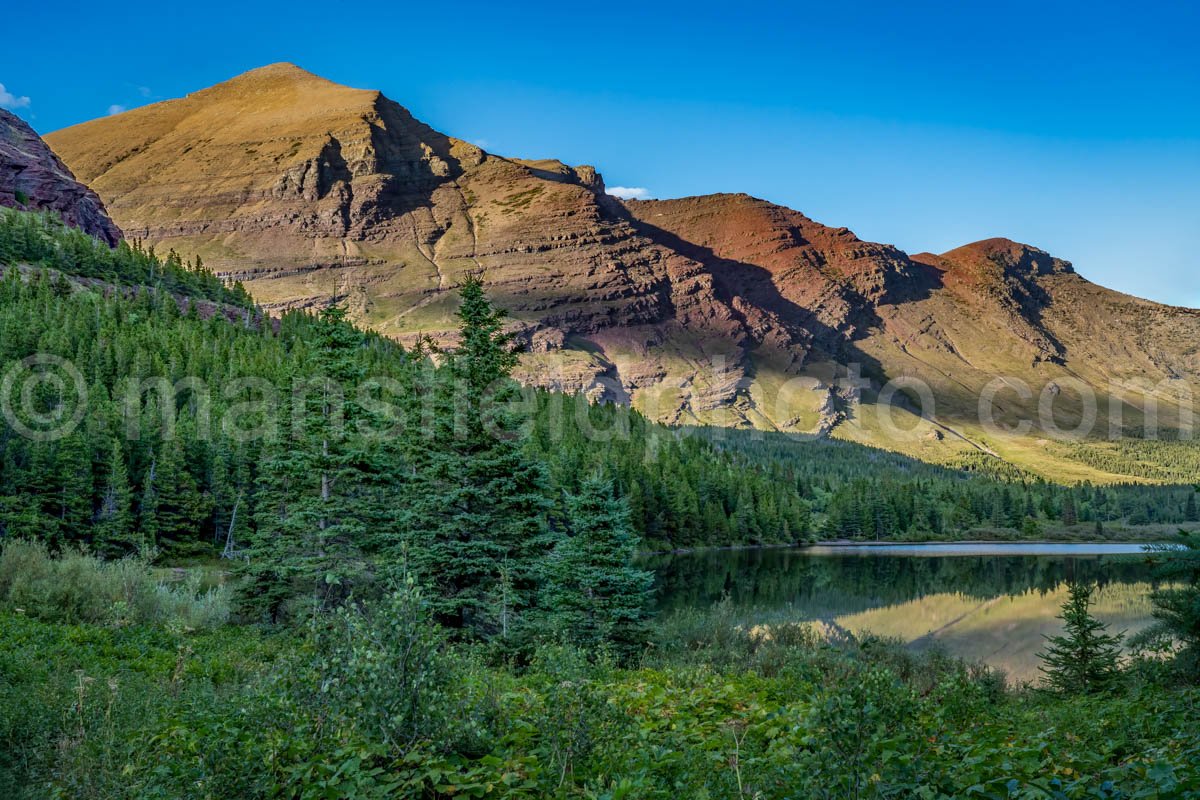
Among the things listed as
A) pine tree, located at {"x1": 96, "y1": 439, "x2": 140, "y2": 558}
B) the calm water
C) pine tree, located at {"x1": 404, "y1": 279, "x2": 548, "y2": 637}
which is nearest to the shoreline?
the calm water

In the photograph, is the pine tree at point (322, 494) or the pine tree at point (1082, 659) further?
the pine tree at point (322, 494)

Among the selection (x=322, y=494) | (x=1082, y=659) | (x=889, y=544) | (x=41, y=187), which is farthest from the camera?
(x=41, y=187)

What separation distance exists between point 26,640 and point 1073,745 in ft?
57.9

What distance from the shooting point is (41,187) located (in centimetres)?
16912

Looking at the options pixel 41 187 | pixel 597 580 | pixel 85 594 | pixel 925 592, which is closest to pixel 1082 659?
pixel 597 580

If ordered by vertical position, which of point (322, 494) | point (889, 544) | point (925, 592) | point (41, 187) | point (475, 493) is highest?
point (41, 187)

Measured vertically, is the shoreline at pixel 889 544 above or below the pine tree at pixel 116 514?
below

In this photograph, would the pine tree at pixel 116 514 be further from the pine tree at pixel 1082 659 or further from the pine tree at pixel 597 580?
the pine tree at pixel 1082 659

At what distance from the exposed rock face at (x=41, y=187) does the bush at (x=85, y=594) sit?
590 feet

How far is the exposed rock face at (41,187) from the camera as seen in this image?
16309cm

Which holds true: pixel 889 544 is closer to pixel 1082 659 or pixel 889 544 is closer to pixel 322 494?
pixel 1082 659

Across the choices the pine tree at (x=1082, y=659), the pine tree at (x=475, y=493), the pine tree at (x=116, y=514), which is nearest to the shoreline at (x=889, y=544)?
the pine tree at (x=116, y=514)

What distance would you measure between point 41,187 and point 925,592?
20656 cm

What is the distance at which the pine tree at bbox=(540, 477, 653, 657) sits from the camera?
21.0 meters
